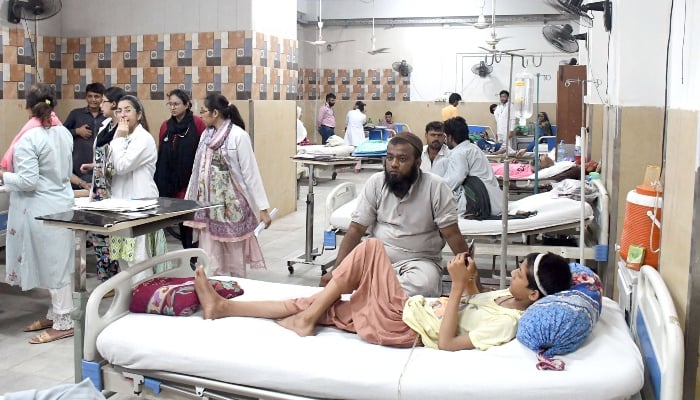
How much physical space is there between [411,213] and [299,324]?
111cm

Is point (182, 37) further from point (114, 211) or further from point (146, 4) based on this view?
point (114, 211)

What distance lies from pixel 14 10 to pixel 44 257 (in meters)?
3.59

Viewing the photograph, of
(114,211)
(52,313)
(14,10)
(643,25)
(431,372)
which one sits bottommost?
(52,313)

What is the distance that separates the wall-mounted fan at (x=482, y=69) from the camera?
50.9 feet

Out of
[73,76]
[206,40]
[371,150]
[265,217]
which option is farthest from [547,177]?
[73,76]

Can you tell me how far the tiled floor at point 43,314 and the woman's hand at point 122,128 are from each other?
1.37 m

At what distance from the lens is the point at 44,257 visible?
452cm

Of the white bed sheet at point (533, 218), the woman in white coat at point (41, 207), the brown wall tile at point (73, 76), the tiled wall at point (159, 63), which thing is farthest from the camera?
the brown wall tile at point (73, 76)

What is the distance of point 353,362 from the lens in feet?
Result: 9.35

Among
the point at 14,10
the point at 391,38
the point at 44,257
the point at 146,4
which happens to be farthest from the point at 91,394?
the point at 391,38

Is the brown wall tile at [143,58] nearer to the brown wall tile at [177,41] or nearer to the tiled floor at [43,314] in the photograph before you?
the brown wall tile at [177,41]

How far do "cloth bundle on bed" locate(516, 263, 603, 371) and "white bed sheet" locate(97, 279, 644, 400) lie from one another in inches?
1.7

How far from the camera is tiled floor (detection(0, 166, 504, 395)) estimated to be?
13.1 ft

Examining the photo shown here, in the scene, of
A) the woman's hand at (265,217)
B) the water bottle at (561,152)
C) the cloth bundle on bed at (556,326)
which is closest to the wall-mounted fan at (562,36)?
the water bottle at (561,152)
